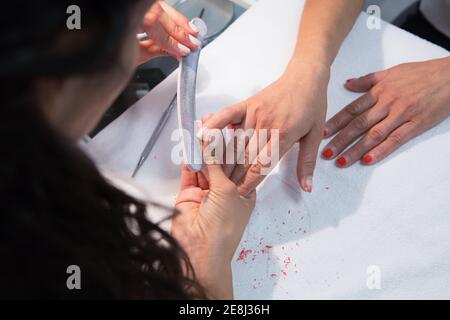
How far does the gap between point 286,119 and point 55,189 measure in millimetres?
392

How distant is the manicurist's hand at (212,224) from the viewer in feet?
1.73

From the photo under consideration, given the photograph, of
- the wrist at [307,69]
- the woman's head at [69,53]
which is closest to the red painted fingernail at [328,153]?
the wrist at [307,69]

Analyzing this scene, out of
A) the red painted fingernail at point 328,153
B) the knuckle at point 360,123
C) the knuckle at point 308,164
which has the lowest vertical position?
the knuckle at point 308,164

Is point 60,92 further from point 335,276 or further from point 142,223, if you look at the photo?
point 335,276

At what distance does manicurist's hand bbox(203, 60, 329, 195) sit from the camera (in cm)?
60

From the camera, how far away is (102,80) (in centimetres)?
30

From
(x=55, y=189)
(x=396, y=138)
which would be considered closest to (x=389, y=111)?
(x=396, y=138)

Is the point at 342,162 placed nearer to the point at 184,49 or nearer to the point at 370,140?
the point at 370,140

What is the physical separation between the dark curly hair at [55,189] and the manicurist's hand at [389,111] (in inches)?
13.5

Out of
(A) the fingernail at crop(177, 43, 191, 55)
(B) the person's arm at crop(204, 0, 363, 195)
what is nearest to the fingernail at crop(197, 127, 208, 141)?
(B) the person's arm at crop(204, 0, 363, 195)

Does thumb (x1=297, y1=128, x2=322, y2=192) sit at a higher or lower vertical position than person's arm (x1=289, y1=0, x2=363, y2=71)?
lower

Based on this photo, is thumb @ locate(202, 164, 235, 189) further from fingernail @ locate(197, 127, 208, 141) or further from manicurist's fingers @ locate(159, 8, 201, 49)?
manicurist's fingers @ locate(159, 8, 201, 49)

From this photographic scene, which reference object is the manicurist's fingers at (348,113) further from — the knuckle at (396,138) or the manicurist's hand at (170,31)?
the manicurist's hand at (170,31)

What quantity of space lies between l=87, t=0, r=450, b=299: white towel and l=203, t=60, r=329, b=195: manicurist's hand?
0.03 meters
